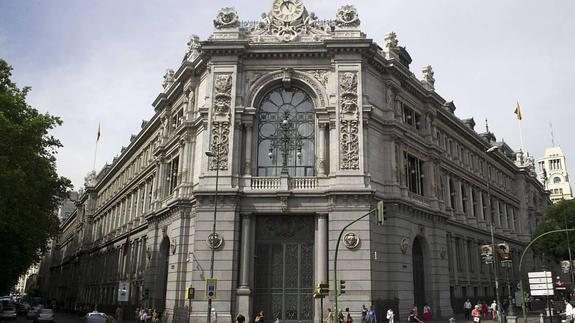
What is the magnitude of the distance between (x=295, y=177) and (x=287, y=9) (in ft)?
42.7

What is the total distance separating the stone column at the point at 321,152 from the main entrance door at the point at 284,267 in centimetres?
338

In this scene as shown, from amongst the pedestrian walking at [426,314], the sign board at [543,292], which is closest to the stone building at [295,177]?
the pedestrian walking at [426,314]

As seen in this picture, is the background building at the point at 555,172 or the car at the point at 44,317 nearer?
the car at the point at 44,317

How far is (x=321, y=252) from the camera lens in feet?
112

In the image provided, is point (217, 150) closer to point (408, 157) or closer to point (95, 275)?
point (408, 157)

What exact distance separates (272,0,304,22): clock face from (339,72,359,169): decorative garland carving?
6.11 m

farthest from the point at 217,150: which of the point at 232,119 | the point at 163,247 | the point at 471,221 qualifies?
the point at 471,221

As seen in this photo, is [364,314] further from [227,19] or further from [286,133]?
[227,19]

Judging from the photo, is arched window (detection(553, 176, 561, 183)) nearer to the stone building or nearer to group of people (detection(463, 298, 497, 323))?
group of people (detection(463, 298, 497, 323))

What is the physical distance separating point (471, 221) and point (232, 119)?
1239 inches

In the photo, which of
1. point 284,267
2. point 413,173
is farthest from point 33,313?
point 413,173

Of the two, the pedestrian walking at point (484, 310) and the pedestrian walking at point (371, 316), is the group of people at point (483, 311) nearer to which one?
the pedestrian walking at point (484, 310)

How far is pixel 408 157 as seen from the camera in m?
43.2

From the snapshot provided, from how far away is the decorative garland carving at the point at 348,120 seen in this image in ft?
116
